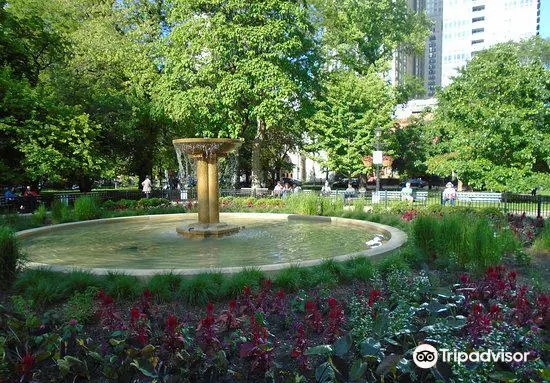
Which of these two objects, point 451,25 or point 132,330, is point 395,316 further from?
point 451,25

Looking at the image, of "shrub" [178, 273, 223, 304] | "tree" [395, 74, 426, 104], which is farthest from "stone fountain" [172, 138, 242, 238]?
"tree" [395, 74, 426, 104]

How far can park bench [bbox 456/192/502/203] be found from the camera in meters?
21.5

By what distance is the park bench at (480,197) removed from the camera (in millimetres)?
21533

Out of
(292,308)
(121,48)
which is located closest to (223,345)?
(292,308)

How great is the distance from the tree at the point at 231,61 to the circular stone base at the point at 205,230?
14.5m

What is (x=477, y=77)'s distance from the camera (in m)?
23.2

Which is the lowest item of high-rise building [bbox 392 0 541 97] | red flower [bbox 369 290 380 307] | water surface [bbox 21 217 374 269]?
water surface [bbox 21 217 374 269]

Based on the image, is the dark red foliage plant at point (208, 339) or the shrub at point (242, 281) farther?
the shrub at point (242, 281)

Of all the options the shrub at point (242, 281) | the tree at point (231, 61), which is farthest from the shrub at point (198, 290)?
the tree at point (231, 61)

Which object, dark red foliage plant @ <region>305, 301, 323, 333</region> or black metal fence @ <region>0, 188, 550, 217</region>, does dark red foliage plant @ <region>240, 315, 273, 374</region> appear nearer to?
dark red foliage plant @ <region>305, 301, 323, 333</region>

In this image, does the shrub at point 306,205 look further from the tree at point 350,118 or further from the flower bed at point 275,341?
the tree at point 350,118

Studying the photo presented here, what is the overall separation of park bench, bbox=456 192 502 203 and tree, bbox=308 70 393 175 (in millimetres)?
9860

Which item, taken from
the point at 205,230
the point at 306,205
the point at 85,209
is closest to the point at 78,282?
the point at 205,230

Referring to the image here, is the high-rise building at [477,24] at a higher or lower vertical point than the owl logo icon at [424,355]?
higher
